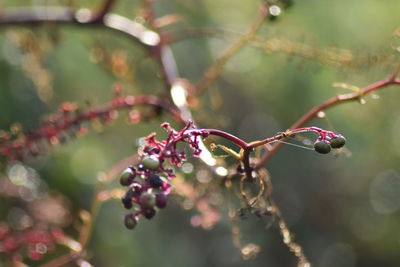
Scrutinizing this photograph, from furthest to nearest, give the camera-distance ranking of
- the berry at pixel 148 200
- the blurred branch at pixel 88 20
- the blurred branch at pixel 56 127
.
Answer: the blurred branch at pixel 88 20
the blurred branch at pixel 56 127
the berry at pixel 148 200

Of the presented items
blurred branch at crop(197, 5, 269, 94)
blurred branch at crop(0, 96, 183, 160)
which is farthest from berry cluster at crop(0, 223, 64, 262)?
blurred branch at crop(197, 5, 269, 94)

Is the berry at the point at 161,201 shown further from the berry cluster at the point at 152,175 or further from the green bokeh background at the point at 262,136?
the green bokeh background at the point at 262,136

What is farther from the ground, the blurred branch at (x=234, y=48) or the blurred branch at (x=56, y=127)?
the blurred branch at (x=234, y=48)

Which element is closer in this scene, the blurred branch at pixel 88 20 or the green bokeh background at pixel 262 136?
the blurred branch at pixel 88 20

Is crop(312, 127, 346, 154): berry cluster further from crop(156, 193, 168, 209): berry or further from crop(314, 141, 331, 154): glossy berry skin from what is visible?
crop(156, 193, 168, 209): berry

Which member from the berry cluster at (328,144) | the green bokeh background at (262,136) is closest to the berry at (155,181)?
the berry cluster at (328,144)

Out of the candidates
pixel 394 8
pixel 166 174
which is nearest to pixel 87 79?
pixel 394 8

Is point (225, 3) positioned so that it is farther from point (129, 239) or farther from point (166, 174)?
point (166, 174)
